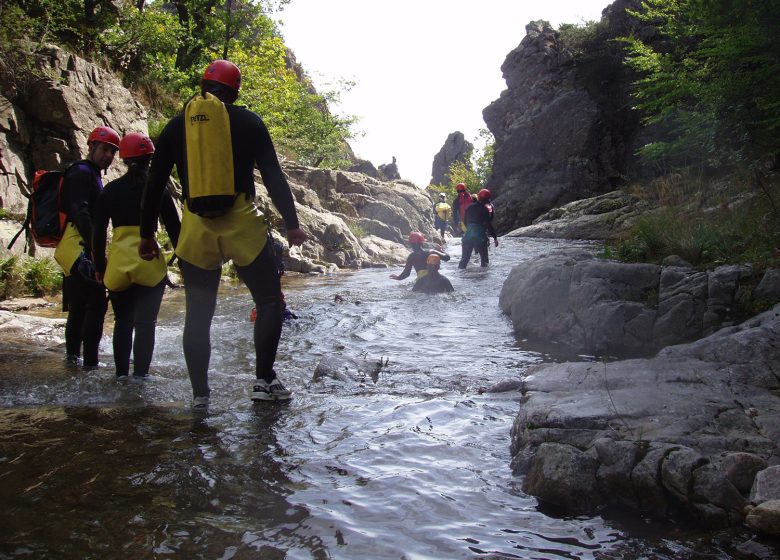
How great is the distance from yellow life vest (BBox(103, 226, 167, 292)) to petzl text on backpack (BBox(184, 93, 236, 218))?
3.23 ft

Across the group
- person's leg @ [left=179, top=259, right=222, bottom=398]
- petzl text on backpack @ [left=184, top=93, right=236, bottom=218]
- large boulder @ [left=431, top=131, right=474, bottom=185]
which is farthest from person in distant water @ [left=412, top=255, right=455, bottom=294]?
large boulder @ [left=431, top=131, right=474, bottom=185]

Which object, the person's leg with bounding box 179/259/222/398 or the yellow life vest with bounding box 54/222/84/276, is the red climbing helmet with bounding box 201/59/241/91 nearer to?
the person's leg with bounding box 179/259/222/398

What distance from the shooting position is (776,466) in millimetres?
2217

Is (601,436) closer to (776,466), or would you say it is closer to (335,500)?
(776,466)

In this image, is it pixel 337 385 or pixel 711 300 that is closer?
pixel 337 385

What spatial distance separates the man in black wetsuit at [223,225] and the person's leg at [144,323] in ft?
1.92

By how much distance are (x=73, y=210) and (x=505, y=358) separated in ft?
12.3

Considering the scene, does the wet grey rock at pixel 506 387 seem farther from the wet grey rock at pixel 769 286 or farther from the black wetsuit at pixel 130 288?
the wet grey rock at pixel 769 286

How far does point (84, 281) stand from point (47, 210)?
607 mm

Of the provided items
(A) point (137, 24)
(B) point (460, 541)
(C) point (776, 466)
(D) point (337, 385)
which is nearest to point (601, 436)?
(C) point (776, 466)

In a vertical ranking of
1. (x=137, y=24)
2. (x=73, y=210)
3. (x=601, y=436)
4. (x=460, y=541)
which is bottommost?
(x=460, y=541)

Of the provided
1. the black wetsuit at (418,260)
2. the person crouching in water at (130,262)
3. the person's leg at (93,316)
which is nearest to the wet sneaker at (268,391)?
the person crouching in water at (130,262)

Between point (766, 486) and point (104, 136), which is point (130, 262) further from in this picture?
point (766, 486)

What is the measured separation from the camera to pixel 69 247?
4414 millimetres
